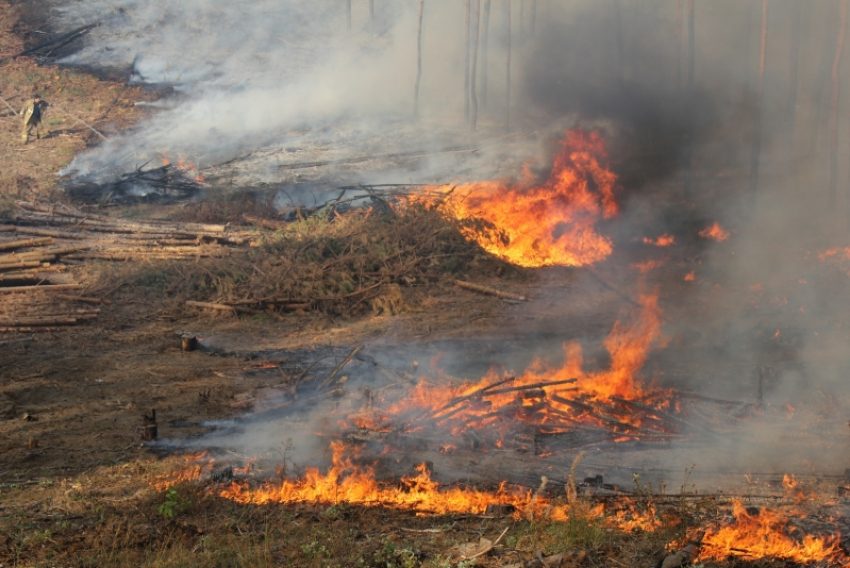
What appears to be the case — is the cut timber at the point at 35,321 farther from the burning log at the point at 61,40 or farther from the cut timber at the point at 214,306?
the burning log at the point at 61,40

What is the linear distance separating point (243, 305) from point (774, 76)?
70.7 feet

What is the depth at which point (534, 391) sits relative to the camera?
8875 mm

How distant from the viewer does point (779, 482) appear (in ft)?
24.6

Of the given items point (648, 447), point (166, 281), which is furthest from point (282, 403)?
point (166, 281)

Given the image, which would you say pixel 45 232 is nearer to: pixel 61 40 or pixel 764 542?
pixel 764 542

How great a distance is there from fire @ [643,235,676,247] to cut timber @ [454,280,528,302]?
179 inches

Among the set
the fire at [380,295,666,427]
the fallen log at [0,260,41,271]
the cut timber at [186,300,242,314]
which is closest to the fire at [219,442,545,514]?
the fire at [380,295,666,427]

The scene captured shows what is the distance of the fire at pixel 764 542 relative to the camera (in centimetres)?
604

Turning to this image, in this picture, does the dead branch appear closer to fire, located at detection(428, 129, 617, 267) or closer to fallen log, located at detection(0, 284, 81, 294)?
fire, located at detection(428, 129, 617, 267)

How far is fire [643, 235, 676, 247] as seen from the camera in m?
17.0

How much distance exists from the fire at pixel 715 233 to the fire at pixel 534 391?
8139mm

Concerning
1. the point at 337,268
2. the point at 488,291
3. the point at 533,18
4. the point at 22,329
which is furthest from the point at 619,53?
the point at 22,329

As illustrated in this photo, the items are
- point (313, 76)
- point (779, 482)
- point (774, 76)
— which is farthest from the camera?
point (313, 76)

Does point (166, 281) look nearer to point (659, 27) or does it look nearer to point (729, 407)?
point (729, 407)
